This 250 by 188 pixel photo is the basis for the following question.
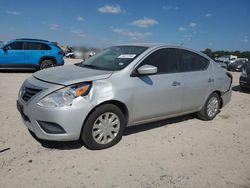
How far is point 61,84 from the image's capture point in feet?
11.0

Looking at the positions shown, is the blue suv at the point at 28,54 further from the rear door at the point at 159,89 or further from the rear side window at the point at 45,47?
the rear door at the point at 159,89

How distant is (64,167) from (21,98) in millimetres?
1323

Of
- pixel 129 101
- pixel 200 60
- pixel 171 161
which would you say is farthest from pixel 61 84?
pixel 200 60

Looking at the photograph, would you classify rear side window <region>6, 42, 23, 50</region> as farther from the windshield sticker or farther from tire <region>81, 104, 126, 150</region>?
tire <region>81, 104, 126, 150</region>

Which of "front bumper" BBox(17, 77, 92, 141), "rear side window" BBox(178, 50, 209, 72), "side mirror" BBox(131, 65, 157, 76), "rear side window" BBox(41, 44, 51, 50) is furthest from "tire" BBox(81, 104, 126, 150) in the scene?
"rear side window" BBox(41, 44, 51, 50)

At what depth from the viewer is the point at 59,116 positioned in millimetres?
3221

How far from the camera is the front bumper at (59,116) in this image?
3.23 m

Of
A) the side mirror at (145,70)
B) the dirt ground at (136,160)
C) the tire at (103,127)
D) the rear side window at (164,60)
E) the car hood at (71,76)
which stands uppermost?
the rear side window at (164,60)

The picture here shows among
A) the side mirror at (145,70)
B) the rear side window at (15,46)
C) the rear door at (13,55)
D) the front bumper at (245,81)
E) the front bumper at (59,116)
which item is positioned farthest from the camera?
the rear side window at (15,46)

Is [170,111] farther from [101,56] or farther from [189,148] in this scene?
[101,56]

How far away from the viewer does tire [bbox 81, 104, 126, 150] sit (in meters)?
3.45

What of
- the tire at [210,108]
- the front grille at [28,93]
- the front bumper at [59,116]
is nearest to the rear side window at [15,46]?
the front grille at [28,93]

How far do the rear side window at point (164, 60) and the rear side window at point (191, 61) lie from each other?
188 mm

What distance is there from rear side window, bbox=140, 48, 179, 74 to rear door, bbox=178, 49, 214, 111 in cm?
19
